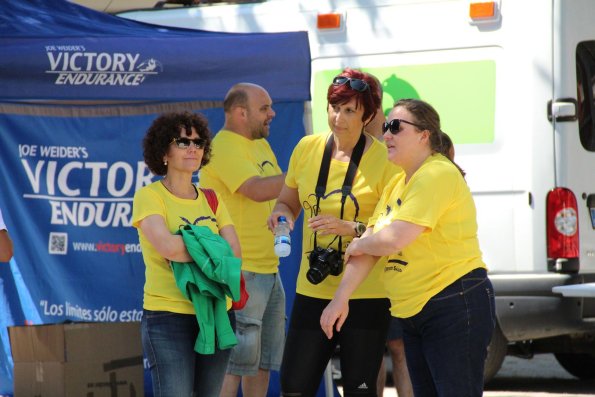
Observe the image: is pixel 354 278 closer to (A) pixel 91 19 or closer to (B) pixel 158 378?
(B) pixel 158 378

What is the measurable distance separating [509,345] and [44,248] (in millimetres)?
3585

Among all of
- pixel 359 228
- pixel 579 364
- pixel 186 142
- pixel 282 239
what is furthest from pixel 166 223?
pixel 579 364

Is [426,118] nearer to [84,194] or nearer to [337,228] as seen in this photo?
[337,228]

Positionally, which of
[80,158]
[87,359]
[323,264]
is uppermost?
[80,158]

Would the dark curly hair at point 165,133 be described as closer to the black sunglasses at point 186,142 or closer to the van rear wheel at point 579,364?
the black sunglasses at point 186,142

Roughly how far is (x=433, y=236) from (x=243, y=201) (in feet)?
5.41

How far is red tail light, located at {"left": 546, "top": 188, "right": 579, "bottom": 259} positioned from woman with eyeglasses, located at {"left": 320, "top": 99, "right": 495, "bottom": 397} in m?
2.81

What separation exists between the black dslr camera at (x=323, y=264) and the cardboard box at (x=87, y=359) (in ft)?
5.58

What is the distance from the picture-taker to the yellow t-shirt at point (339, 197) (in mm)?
4785

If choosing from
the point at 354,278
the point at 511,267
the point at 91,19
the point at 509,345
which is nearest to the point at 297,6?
the point at 91,19

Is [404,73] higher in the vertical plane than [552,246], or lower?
higher

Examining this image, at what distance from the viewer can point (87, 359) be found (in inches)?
236

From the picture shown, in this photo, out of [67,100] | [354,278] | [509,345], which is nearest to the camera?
[354,278]

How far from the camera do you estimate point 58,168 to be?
6.33 m
